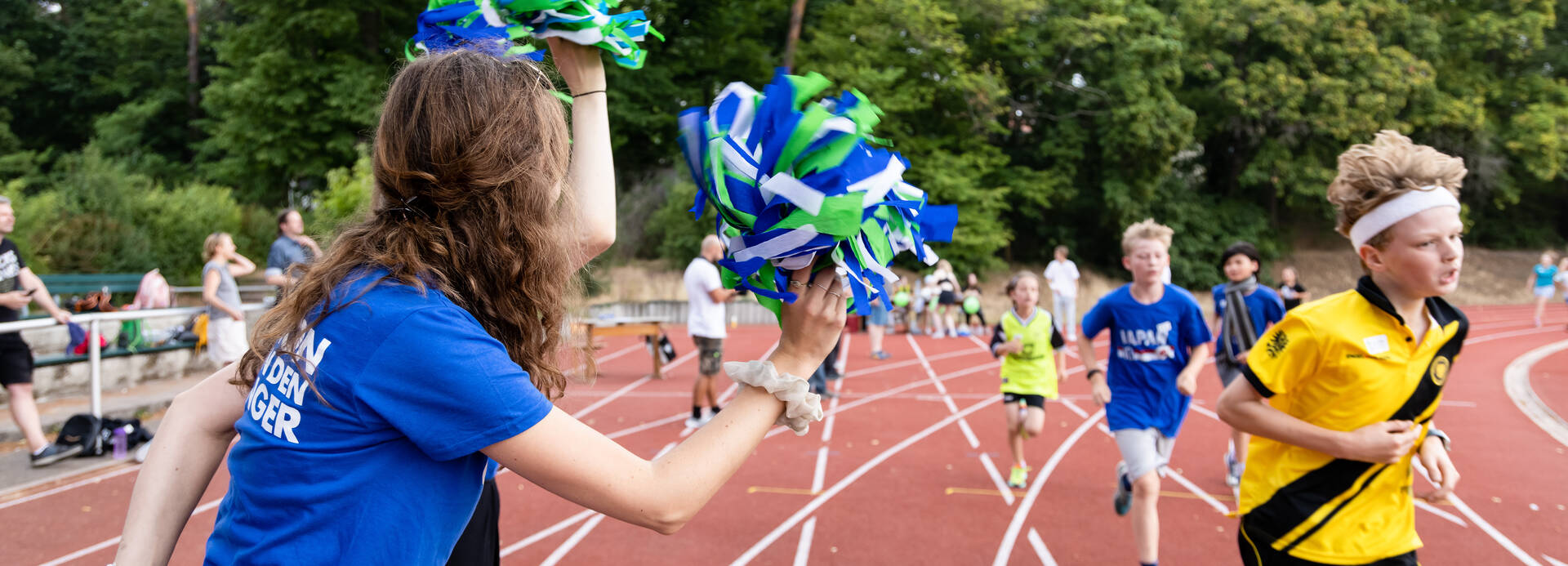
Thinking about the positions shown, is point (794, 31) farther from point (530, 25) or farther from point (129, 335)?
point (530, 25)

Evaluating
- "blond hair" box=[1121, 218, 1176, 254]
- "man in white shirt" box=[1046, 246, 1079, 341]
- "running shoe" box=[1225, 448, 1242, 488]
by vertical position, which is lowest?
"man in white shirt" box=[1046, 246, 1079, 341]

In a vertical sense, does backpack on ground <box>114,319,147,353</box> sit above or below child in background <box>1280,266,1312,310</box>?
below

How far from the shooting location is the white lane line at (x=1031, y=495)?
4953mm

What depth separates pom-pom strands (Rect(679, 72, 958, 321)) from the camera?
49.4 inches

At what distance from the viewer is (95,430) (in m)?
6.59

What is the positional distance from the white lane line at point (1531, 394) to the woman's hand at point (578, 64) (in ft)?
32.0

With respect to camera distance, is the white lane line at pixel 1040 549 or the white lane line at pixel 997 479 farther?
the white lane line at pixel 997 479

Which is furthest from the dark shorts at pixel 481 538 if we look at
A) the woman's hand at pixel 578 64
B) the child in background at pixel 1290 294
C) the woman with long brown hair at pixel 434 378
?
the child in background at pixel 1290 294

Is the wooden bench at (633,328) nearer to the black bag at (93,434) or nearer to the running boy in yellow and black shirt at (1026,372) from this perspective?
the black bag at (93,434)

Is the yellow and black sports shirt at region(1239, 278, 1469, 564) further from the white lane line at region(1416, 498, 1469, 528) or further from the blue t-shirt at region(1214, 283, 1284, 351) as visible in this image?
the white lane line at region(1416, 498, 1469, 528)

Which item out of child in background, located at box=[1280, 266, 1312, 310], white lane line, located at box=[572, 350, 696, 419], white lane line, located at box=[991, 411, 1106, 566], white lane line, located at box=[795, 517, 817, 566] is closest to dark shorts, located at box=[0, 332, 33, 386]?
white lane line, located at box=[572, 350, 696, 419]

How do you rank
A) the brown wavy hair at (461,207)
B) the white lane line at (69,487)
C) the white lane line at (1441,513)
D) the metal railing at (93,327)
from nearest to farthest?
the brown wavy hair at (461,207)
the white lane line at (1441,513)
the white lane line at (69,487)
the metal railing at (93,327)

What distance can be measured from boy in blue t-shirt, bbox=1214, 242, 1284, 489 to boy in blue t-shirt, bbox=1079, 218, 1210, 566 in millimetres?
1500

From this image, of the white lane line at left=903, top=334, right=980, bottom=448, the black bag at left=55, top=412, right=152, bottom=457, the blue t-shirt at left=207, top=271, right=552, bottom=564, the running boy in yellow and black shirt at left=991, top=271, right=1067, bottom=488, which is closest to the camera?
the blue t-shirt at left=207, top=271, right=552, bottom=564
